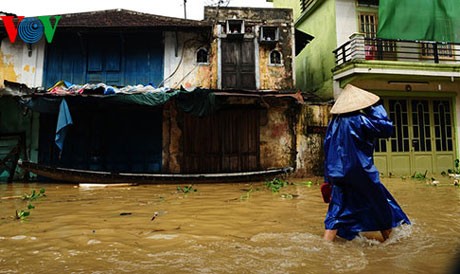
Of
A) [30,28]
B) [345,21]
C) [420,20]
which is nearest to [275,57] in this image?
[345,21]

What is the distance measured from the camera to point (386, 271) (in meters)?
2.10

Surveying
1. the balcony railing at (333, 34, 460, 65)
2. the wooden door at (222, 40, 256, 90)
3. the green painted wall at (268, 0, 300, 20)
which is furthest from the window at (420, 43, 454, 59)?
the wooden door at (222, 40, 256, 90)

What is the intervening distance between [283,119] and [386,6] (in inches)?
193

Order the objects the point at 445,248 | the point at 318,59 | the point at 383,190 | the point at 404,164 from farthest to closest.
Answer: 1. the point at 318,59
2. the point at 404,164
3. the point at 383,190
4. the point at 445,248

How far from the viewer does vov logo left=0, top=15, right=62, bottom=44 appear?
33.5 ft

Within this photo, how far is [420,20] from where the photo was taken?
10633mm

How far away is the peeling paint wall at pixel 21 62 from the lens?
35.1ft

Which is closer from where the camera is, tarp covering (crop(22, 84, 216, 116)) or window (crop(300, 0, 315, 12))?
tarp covering (crop(22, 84, 216, 116))

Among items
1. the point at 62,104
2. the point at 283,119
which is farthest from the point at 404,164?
the point at 62,104

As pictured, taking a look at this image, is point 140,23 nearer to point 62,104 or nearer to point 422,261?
point 62,104

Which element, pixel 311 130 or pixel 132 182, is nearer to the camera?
pixel 132 182

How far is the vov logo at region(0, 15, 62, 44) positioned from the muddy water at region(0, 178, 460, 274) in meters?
7.61

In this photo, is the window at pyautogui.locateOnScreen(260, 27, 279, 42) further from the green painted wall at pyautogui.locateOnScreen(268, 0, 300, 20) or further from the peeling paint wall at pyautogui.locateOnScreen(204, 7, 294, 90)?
the green painted wall at pyautogui.locateOnScreen(268, 0, 300, 20)

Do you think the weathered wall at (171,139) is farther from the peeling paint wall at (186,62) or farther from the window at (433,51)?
the window at (433,51)
